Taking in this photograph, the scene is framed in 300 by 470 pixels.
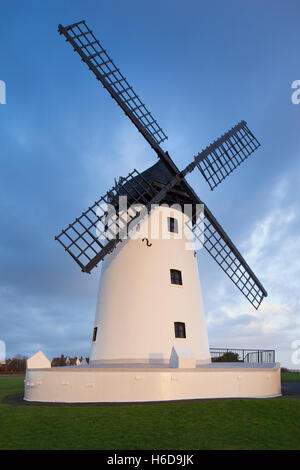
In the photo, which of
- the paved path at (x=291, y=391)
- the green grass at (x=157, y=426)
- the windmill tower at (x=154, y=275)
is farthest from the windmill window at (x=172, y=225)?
the paved path at (x=291, y=391)

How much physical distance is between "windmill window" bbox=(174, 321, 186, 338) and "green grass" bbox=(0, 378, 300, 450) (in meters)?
4.78

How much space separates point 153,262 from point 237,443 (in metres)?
10.0

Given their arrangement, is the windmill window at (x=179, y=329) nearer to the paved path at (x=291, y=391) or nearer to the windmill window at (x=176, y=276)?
the windmill window at (x=176, y=276)

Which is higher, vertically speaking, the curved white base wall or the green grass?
the curved white base wall

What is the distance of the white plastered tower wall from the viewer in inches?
643

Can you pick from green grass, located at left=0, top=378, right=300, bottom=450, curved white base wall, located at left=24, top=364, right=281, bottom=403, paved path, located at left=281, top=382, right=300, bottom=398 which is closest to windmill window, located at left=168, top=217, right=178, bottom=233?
curved white base wall, located at left=24, top=364, right=281, bottom=403

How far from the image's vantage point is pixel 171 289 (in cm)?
1745

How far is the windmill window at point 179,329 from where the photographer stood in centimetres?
1702

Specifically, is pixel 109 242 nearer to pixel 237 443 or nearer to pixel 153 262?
pixel 153 262

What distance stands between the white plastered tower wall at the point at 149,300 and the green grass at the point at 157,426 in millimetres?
4428

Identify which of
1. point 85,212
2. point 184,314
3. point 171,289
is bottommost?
point 184,314

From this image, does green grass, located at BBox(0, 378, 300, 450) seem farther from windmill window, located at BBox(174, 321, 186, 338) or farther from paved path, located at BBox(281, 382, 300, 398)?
windmill window, located at BBox(174, 321, 186, 338)
